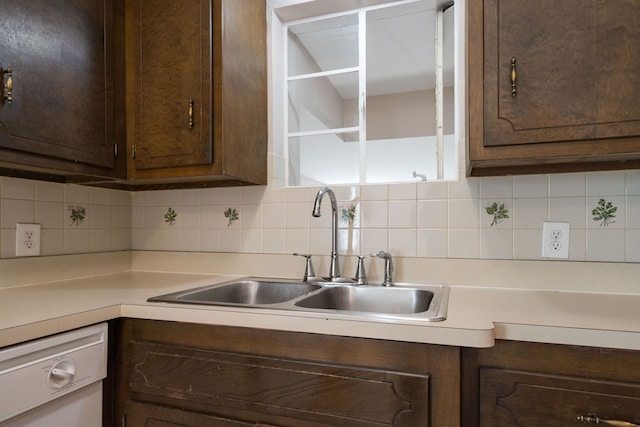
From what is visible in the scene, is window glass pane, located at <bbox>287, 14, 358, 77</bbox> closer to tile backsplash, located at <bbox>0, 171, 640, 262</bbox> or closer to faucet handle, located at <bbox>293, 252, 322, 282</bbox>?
tile backsplash, located at <bbox>0, 171, 640, 262</bbox>

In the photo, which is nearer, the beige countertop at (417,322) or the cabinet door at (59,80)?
the beige countertop at (417,322)

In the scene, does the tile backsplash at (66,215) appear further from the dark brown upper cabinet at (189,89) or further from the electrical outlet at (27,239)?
the dark brown upper cabinet at (189,89)

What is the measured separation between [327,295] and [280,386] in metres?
0.42

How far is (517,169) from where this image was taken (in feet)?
3.92

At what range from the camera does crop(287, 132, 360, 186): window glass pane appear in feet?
5.77

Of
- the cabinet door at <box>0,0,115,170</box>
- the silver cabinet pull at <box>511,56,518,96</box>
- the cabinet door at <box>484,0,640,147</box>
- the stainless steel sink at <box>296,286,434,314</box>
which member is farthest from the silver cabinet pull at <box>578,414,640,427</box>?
the cabinet door at <box>0,0,115,170</box>

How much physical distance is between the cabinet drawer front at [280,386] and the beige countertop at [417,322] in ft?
0.29

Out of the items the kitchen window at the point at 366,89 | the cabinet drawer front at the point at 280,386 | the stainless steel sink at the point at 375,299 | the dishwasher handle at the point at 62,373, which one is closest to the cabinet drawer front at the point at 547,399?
the cabinet drawer front at the point at 280,386

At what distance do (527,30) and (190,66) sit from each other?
1.03 m

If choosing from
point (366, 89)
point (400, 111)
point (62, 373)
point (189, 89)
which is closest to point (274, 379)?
point (62, 373)

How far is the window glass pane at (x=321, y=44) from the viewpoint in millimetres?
1653

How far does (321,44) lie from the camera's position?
5.98ft

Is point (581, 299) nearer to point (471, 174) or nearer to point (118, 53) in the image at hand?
point (471, 174)

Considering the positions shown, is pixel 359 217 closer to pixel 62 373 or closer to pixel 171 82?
pixel 171 82
